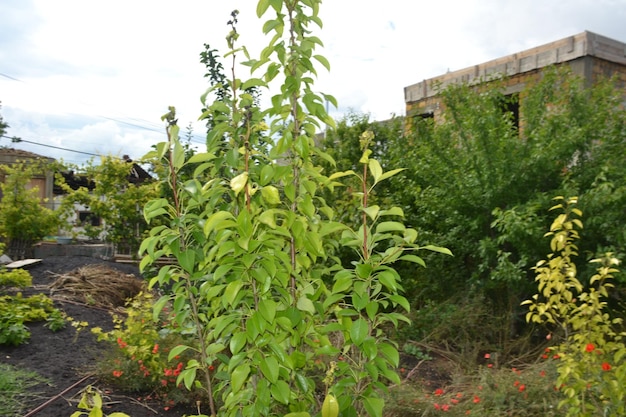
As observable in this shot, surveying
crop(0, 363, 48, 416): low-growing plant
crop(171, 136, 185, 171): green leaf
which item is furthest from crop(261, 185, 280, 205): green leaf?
crop(0, 363, 48, 416): low-growing plant

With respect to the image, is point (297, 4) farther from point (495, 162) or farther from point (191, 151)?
point (191, 151)

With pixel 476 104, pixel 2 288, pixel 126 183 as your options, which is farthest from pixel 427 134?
pixel 126 183

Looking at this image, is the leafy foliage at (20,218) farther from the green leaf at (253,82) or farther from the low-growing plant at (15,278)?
the green leaf at (253,82)

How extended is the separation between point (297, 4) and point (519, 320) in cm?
516

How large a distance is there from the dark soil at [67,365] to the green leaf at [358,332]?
8.52 ft

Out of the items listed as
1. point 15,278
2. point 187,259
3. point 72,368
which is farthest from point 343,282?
point 15,278

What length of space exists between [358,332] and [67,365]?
152 inches

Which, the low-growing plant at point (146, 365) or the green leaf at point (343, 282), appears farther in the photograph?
the low-growing plant at point (146, 365)

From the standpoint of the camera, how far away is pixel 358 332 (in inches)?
81.7

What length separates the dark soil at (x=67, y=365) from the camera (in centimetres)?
418

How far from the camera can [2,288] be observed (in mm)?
7688

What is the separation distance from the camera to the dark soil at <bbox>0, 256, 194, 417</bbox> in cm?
418

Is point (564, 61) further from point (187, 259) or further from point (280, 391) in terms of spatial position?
point (280, 391)

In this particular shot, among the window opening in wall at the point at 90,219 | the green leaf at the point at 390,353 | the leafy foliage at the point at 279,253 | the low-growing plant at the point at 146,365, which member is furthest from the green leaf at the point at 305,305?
the window opening in wall at the point at 90,219
